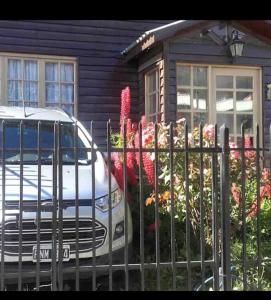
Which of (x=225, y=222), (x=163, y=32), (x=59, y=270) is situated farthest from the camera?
(x=163, y=32)

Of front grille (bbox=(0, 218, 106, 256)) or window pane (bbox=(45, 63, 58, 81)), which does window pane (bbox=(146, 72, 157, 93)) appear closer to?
window pane (bbox=(45, 63, 58, 81))

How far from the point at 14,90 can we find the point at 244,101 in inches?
177

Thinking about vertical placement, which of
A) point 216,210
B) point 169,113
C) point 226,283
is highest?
point 169,113

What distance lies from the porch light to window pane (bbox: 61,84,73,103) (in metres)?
3.24

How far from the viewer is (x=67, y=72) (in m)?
10.8

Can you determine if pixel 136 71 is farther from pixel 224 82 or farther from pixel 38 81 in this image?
pixel 38 81

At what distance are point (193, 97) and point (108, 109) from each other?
174cm

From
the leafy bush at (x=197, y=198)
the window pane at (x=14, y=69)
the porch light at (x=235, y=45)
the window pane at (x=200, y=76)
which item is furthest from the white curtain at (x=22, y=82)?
the leafy bush at (x=197, y=198)

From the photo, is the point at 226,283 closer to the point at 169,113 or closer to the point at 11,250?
the point at 11,250

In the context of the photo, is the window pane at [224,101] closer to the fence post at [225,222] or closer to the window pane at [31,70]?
the window pane at [31,70]

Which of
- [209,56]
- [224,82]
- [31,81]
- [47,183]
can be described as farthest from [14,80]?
[47,183]

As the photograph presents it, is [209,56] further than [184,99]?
No

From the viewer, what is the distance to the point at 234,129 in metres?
10.7
